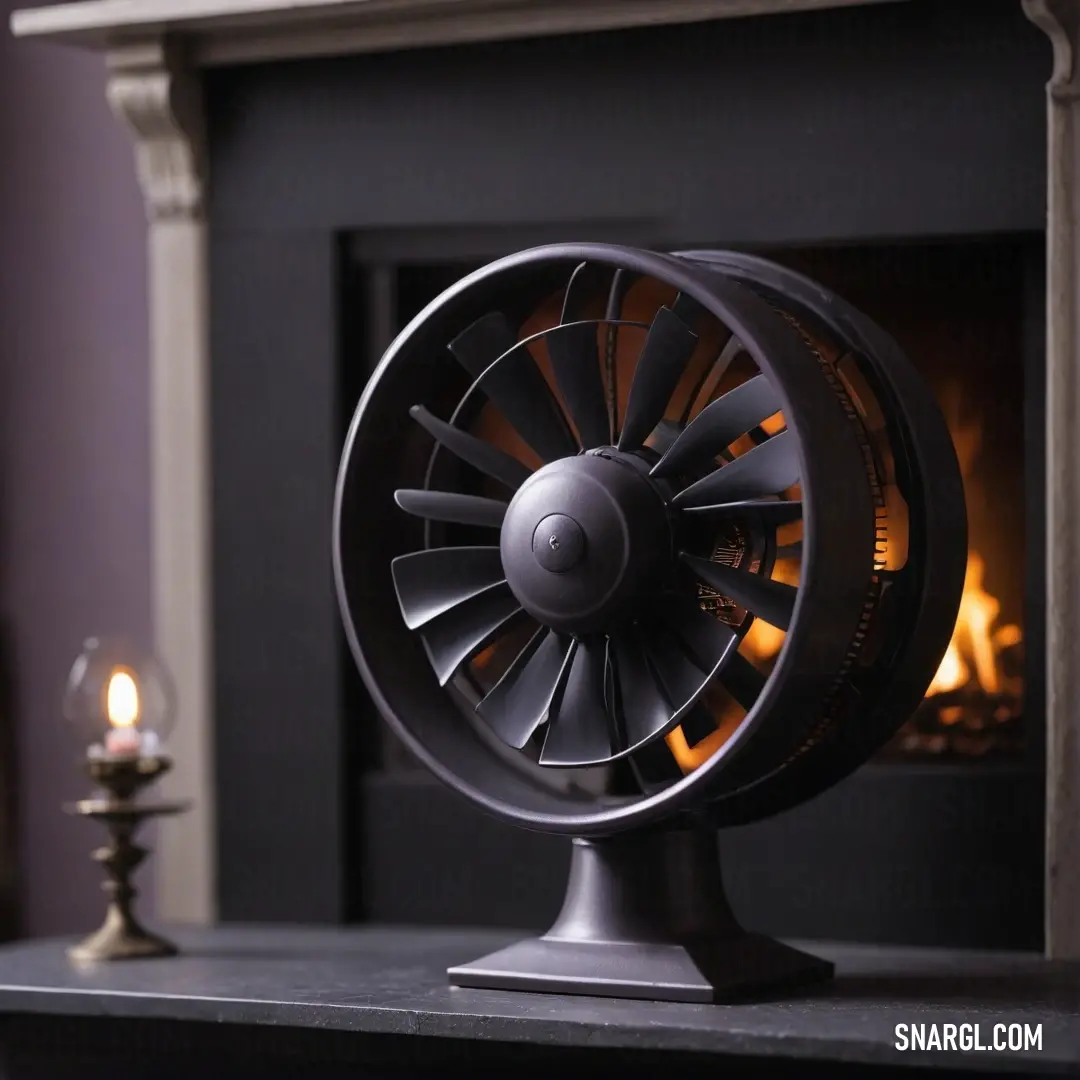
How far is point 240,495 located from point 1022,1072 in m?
1.41

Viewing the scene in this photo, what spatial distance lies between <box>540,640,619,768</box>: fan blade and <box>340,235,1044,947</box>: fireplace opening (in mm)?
433

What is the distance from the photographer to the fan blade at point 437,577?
218 centimetres

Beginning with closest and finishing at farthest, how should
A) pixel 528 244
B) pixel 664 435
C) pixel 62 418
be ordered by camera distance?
pixel 664 435, pixel 528 244, pixel 62 418

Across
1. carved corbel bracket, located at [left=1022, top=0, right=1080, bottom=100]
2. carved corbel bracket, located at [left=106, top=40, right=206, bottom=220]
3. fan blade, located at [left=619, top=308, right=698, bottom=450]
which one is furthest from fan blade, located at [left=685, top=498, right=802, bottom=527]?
carved corbel bracket, located at [left=106, top=40, right=206, bottom=220]

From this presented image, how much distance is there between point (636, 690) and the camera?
207cm

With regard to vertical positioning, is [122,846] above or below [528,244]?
below

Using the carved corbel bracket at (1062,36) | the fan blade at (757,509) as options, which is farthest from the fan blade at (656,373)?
the carved corbel bracket at (1062,36)

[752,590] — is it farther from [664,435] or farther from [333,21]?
[333,21]

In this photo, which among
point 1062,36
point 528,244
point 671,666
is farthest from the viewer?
point 528,244

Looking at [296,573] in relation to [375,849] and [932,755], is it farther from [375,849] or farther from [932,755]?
[932,755]

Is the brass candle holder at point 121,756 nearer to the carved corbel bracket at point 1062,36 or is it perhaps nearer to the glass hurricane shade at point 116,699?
the glass hurricane shade at point 116,699

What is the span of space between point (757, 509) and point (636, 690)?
25 centimetres

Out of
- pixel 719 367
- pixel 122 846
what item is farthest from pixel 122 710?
pixel 719 367

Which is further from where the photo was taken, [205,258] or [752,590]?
[205,258]
